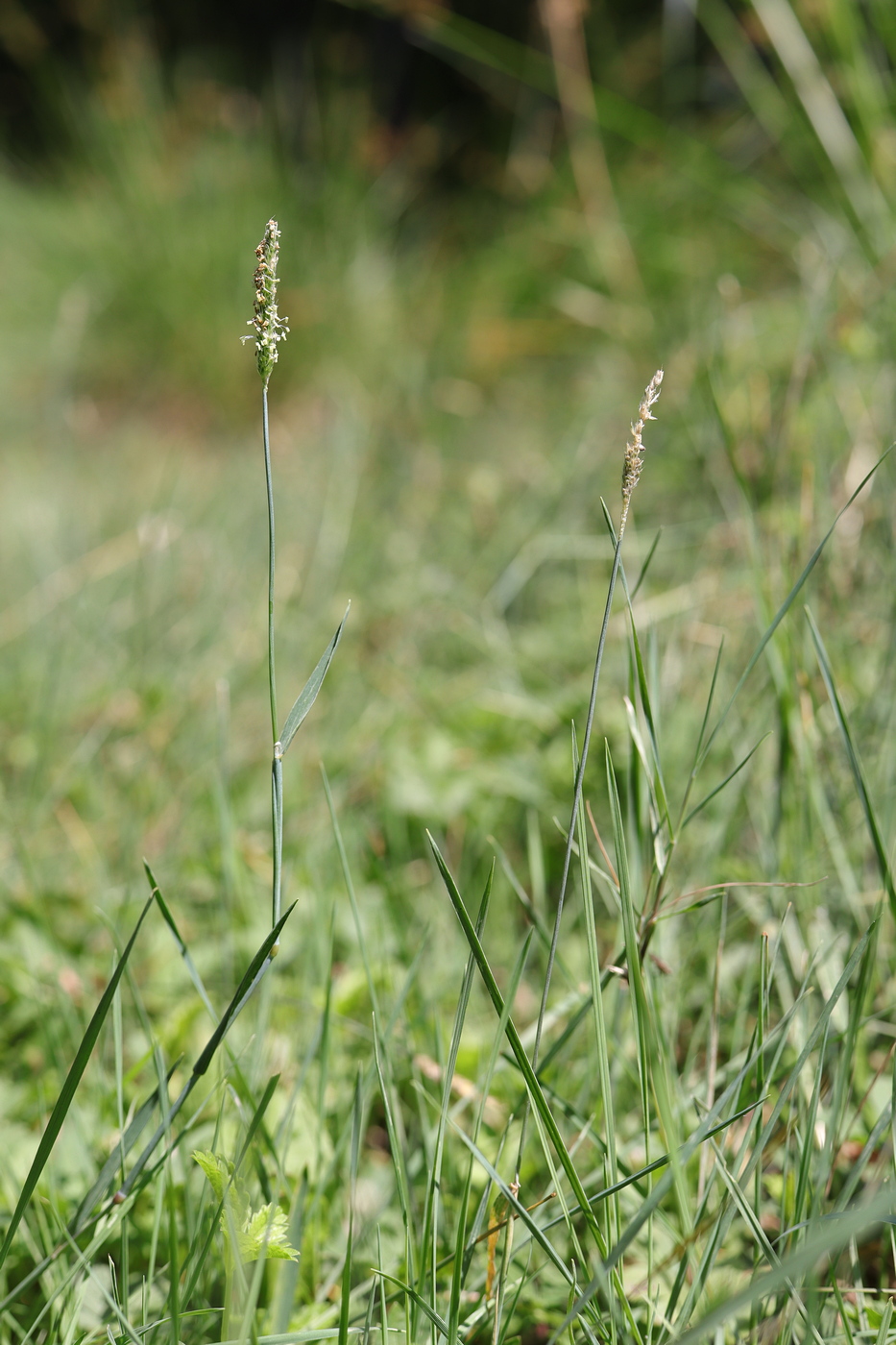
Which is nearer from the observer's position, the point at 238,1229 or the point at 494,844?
the point at 238,1229

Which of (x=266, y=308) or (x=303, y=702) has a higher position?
(x=266, y=308)

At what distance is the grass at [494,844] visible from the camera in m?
0.46

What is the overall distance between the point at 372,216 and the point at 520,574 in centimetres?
269

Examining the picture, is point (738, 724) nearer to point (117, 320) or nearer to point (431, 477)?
point (431, 477)

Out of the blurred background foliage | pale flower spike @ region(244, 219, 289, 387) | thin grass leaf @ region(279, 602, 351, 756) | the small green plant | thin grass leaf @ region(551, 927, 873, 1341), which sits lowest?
the small green plant

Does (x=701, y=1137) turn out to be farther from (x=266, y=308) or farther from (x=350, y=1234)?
(x=266, y=308)

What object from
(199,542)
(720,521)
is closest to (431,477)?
(199,542)

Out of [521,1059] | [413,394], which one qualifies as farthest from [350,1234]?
[413,394]

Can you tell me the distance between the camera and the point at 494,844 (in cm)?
54

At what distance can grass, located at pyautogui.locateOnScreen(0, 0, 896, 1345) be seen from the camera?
1.50ft

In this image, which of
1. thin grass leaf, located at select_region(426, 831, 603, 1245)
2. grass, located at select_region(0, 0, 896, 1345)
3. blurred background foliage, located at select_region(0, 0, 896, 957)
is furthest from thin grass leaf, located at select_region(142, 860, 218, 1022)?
blurred background foliage, located at select_region(0, 0, 896, 957)

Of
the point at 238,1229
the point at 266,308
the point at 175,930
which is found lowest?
the point at 238,1229

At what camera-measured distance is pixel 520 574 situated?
1.50 m

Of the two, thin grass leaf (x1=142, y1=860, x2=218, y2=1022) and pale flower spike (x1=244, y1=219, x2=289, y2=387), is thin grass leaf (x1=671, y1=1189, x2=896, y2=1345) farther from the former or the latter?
pale flower spike (x1=244, y1=219, x2=289, y2=387)
